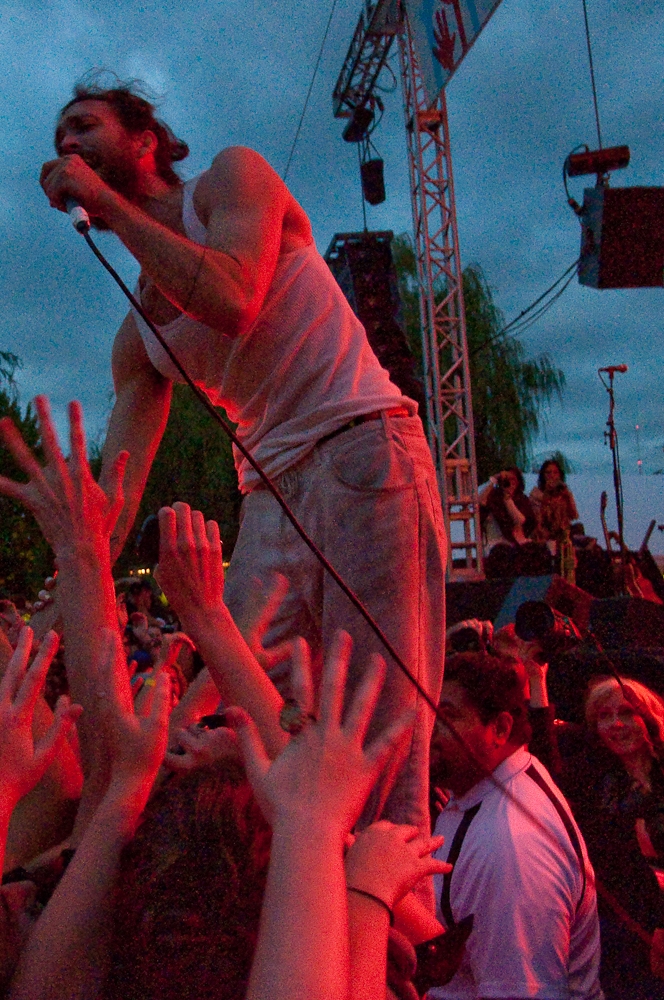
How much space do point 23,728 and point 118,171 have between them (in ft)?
3.62

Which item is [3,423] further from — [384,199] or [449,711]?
[384,199]

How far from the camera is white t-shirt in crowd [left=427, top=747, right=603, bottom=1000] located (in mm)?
1892

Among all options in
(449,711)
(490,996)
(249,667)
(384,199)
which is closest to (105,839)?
(249,667)

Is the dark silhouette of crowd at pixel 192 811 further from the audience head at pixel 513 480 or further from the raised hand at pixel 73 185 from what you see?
the audience head at pixel 513 480

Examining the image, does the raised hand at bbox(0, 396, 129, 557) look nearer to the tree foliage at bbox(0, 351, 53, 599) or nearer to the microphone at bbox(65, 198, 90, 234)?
the microphone at bbox(65, 198, 90, 234)

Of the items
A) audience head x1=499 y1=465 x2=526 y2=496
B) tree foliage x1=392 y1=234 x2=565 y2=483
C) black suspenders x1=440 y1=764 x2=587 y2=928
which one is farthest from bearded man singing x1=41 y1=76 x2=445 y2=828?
tree foliage x1=392 y1=234 x2=565 y2=483

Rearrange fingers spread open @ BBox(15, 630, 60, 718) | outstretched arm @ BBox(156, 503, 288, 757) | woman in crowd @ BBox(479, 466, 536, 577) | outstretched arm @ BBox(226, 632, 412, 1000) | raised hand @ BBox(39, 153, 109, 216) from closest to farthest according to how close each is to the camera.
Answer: outstretched arm @ BBox(226, 632, 412, 1000) → fingers spread open @ BBox(15, 630, 60, 718) → outstretched arm @ BBox(156, 503, 288, 757) → raised hand @ BBox(39, 153, 109, 216) → woman in crowd @ BBox(479, 466, 536, 577)

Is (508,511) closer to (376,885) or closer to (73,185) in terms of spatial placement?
(73,185)

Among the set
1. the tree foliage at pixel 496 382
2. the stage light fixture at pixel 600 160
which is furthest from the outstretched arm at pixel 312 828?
the tree foliage at pixel 496 382

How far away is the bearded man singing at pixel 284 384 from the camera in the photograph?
1.48 metres

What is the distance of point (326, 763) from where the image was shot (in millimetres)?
895

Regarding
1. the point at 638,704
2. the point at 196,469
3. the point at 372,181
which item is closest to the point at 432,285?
the point at 372,181

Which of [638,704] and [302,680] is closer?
[302,680]

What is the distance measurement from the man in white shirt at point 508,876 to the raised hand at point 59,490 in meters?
0.94
